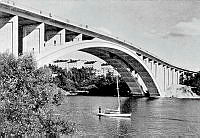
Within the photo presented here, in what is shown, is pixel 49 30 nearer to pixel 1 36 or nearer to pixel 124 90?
pixel 1 36

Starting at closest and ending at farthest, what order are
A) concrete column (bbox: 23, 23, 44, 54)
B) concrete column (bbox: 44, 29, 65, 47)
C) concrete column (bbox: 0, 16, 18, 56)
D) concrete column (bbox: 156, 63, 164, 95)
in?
concrete column (bbox: 0, 16, 18, 56), concrete column (bbox: 23, 23, 44, 54), concrete column (bbox: 44, 29, 65, 47), concrete column (bbox: 156, 63, 164, 95)

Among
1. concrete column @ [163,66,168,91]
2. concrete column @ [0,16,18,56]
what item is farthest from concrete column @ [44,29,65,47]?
concrete column @ [163,66,168,91]

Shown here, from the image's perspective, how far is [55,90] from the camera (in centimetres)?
1429

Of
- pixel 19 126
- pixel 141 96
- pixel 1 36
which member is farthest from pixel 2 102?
pixel 141 96

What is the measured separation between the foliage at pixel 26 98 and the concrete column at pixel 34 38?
15.4 meters

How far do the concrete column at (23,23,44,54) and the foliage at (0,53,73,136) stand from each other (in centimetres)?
1537

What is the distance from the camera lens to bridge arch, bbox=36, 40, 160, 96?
31.9 metres

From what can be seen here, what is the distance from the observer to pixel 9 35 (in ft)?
86.1

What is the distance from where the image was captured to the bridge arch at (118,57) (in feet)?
105

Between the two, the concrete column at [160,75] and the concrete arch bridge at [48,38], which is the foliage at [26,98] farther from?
the concrete column at [160,75]

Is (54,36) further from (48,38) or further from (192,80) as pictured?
(192,80)

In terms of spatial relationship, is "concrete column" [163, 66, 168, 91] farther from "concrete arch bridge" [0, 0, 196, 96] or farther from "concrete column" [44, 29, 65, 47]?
"concrete column" [44, 29, 65, 47]

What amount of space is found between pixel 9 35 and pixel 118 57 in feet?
122

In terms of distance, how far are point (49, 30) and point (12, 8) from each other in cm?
723
